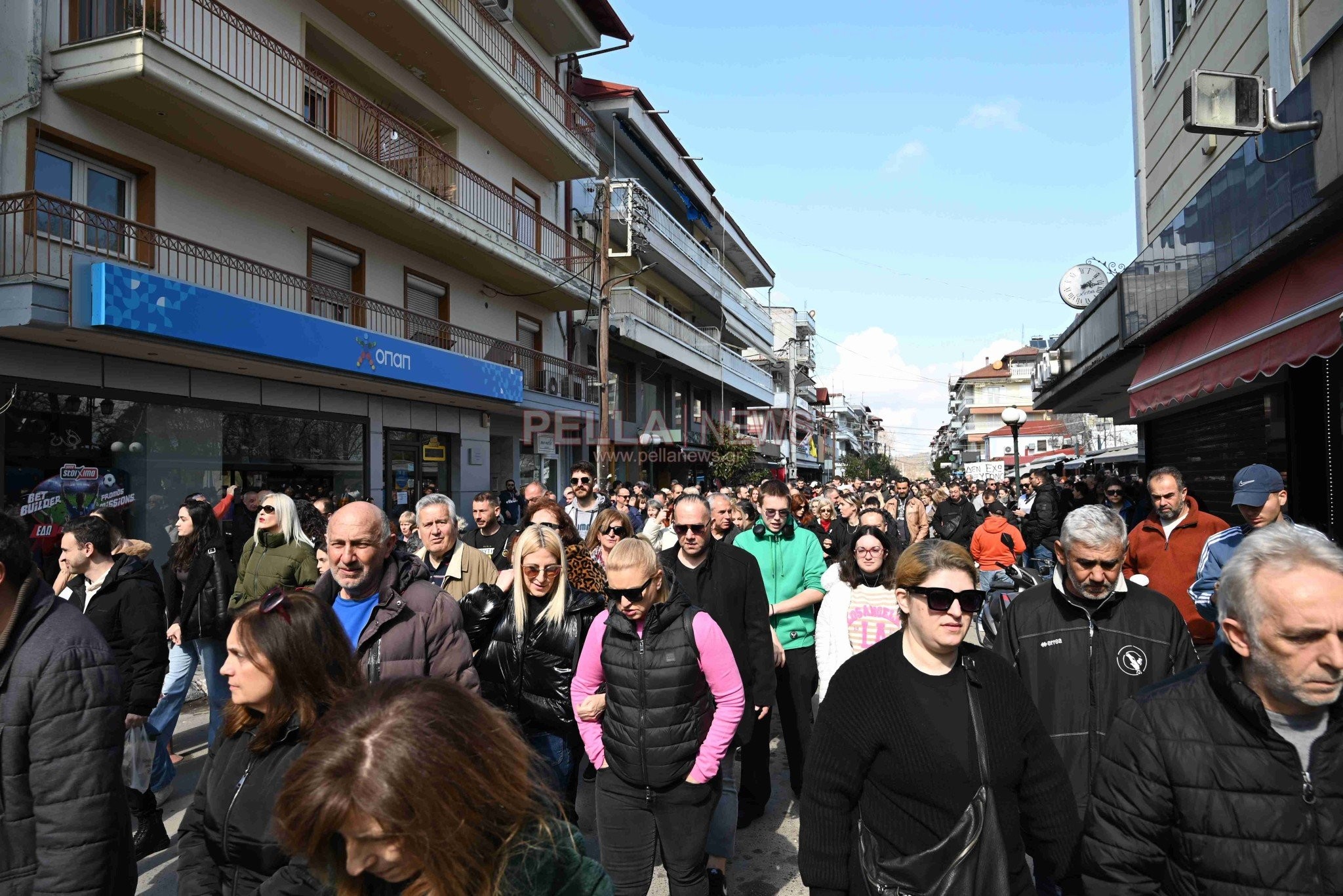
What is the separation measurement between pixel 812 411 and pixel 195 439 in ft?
217

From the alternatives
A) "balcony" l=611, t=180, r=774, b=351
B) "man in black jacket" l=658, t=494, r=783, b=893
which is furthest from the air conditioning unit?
"man in black jacket" l=658, t=494, r=783, b=893

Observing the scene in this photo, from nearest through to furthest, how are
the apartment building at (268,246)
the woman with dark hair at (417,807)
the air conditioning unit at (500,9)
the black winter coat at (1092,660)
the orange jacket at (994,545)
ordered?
1. the woman with dark hair at (417,807)
2. the black winter coat at (1092,660)
3. the orange jacket at (994,545)
4. the apartment building at (268,246)
5. the air conditioning unit at (500,9)

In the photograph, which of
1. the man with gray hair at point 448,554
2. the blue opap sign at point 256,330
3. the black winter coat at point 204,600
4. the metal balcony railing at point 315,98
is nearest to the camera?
the man with gray hair at point 448,554

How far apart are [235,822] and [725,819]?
2.17 metres

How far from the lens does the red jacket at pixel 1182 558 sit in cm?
518

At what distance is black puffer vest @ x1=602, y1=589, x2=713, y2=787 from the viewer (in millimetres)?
3344

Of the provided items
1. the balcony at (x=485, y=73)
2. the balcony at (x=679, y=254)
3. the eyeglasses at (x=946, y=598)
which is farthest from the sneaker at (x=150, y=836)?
the balcony at (x=679, y=254)

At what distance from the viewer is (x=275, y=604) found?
2359mm

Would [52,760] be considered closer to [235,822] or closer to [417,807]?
[235,822]

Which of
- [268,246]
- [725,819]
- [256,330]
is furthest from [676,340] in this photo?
[725,819]

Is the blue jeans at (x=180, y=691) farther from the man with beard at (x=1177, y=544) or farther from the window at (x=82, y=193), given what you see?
the man with beard at (x=1177, y=544)

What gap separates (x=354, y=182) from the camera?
13.3 metres

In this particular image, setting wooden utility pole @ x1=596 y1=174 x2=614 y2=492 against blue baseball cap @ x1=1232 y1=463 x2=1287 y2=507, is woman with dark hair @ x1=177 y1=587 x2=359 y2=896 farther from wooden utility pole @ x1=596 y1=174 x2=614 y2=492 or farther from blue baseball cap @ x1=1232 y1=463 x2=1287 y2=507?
wooden utility pole @ x1=596 y1=174 x2=614 y2=492

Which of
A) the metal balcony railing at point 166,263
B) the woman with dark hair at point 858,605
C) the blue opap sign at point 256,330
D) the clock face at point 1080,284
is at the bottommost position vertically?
the woman with dark hair at point 858,605
